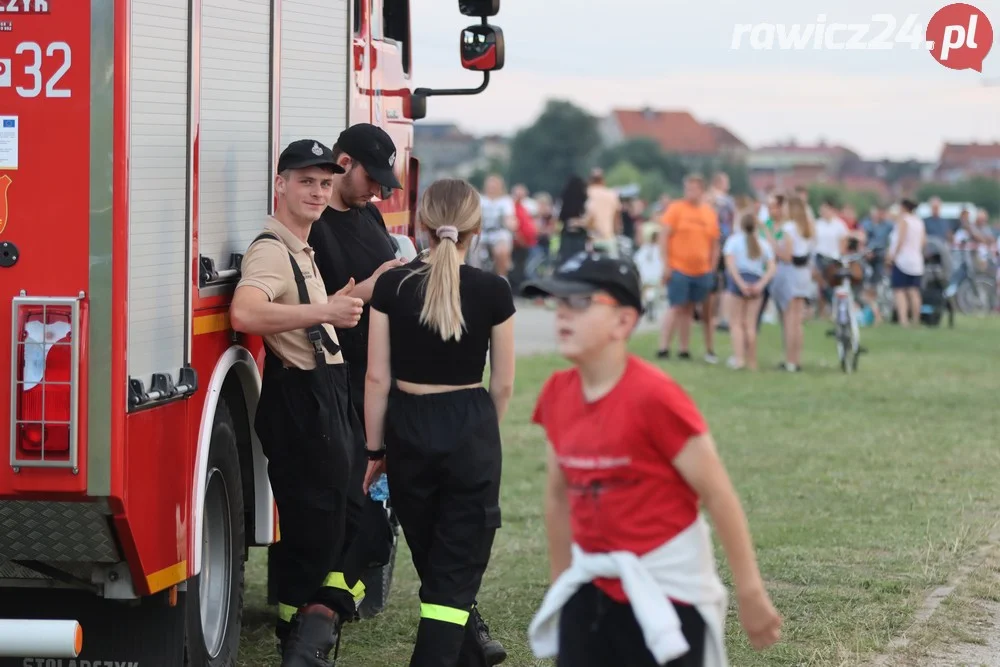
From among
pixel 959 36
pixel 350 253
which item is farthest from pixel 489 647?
pixel 959 36

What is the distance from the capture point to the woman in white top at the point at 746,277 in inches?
733

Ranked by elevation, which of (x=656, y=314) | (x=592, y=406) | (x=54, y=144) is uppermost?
(x=54, y=144)

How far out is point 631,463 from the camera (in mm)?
4062

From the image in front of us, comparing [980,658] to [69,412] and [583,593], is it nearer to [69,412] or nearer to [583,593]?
[583,593]

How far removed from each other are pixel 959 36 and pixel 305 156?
10.1m

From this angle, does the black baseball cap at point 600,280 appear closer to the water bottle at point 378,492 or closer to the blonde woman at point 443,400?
the blonde woman at point 443,400

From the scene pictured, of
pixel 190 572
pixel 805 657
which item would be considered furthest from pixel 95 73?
pixel 805 657

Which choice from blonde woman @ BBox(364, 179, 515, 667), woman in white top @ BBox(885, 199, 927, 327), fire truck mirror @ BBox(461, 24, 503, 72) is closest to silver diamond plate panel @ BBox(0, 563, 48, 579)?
blonde woman @ BBox(364, 179, 515, 667)

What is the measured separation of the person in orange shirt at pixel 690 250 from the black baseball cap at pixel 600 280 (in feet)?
49.3

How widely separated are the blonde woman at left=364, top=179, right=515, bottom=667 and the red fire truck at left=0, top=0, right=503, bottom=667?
638 millimetres

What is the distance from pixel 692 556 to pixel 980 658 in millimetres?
3306

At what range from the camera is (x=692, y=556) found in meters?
4.08

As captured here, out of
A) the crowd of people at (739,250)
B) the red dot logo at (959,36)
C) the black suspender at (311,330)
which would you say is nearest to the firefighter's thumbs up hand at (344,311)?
the black suspender at (311,330)

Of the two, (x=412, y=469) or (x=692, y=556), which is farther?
(x=412, y=469)
